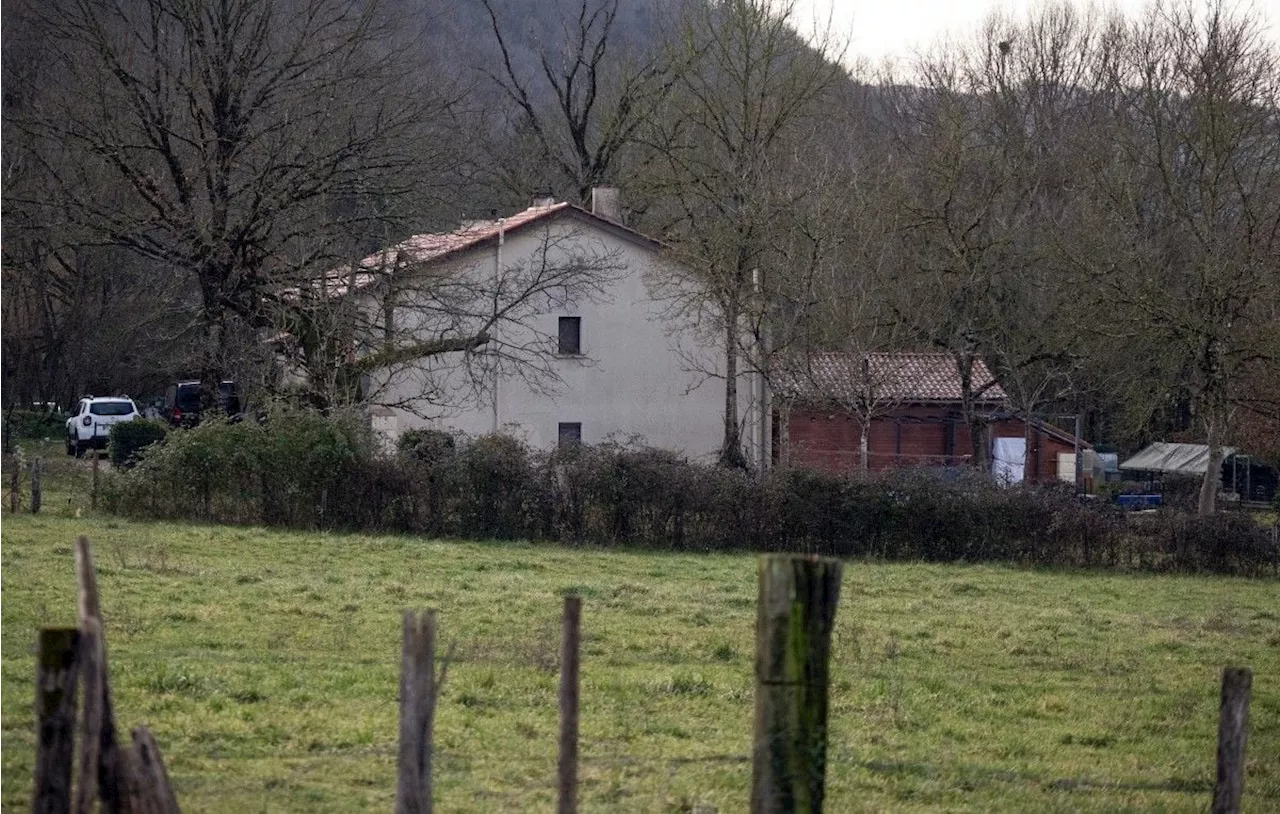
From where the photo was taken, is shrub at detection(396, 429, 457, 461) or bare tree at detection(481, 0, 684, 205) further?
bare tree at detection(481, 0, 684, 205)

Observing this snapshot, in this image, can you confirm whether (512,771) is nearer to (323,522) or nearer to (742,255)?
(323,522)

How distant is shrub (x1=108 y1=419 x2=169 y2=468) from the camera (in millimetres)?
34281

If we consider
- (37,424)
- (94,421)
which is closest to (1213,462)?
(94,421)

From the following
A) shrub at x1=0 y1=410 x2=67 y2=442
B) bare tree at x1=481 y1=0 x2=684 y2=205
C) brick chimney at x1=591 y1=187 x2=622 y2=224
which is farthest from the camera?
bare tree at x1=481 y1=0 x2=684 y2=205

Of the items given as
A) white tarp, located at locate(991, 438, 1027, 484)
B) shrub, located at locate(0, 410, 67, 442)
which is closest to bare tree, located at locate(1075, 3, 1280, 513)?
white tarp, located at locate(991, 438, 1027, 484)

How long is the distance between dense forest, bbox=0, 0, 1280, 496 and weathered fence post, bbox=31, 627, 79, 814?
27.0 metres

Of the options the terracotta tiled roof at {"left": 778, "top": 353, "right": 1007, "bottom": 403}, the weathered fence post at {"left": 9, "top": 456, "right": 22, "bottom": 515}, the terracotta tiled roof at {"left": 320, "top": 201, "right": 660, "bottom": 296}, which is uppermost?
the terracotta tiled roof at {"left": 320, "top": 201, "right": 660, "bottom": 296}

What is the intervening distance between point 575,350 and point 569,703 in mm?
37052

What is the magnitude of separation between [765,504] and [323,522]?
8.03m

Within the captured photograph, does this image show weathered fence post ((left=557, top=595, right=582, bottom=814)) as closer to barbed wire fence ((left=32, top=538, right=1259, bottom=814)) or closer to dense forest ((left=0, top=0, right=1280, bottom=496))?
barbed wire fence ((left=32, top=538, right=1259, bottom=814))

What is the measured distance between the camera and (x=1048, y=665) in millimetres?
14359

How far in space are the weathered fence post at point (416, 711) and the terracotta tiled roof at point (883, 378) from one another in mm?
34710

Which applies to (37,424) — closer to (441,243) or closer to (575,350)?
(441,243)

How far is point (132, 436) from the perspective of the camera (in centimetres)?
3556
